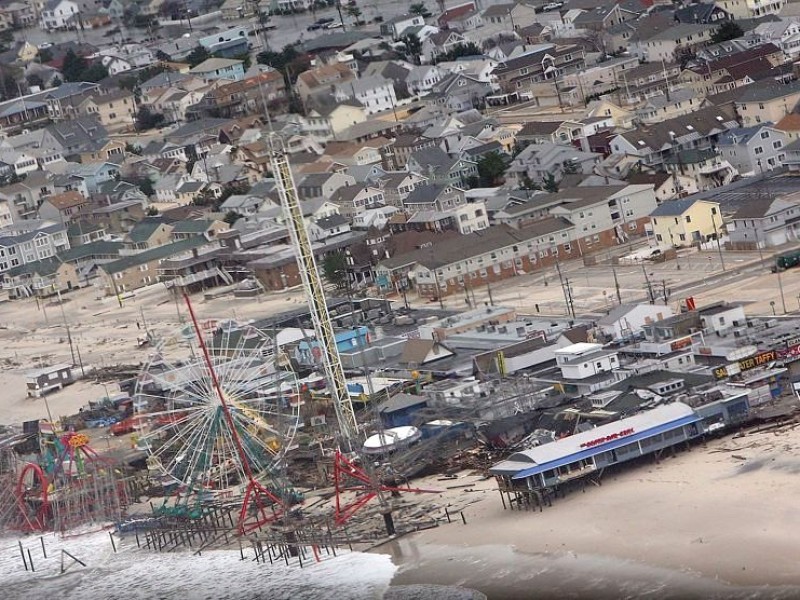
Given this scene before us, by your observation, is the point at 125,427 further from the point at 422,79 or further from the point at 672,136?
the point at 422,79

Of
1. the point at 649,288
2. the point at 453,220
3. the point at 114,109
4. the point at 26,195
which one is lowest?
the point at 649,288

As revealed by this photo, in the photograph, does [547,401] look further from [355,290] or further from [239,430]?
[355,290]

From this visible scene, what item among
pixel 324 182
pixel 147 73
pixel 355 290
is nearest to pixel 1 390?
pixel 355 290

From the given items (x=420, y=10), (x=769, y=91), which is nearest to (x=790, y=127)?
(x=769, y=91)

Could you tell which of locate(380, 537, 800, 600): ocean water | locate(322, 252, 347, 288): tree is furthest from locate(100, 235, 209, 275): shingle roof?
locate(380, 537, 800, 600): ocean water

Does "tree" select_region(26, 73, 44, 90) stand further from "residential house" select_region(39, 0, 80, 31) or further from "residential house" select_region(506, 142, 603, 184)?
"residential house" select_region(506, 142, 603, 184)

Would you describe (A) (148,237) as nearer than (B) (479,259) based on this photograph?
No

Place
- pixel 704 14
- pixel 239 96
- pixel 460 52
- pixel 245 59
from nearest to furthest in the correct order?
pixel 704 14
pixel 460 52
pixel 239 96
pixel 245 59

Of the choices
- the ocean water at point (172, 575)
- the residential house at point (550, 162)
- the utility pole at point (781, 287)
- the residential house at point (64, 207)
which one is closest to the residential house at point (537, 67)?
the residential house at point (550, 162)
